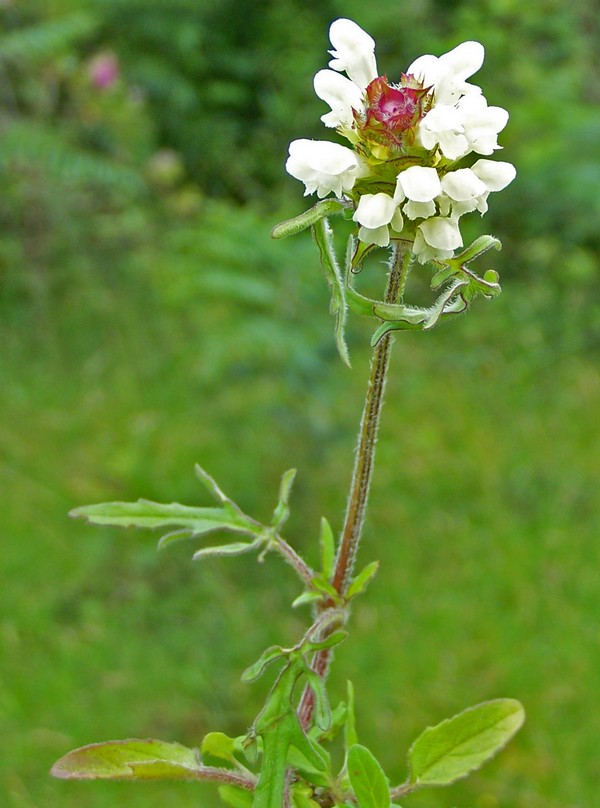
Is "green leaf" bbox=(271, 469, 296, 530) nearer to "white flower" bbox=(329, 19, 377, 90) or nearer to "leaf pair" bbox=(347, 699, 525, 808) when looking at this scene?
"leaf pair" bbox=(347, 699, 525, 808)

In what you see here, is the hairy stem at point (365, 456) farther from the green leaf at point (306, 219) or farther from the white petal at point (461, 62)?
the white petal at point (461, 62)

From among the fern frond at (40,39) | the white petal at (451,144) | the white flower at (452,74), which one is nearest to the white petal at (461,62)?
the white flower at (452,74)

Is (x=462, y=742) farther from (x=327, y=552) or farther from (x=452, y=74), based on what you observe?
(x=452, y=74)

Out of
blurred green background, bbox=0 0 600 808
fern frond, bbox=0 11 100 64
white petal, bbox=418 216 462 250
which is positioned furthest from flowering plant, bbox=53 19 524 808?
fern frond, bbox=0 11 100 64

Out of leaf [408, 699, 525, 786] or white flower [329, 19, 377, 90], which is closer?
white flower [329, 19, 377, 90]

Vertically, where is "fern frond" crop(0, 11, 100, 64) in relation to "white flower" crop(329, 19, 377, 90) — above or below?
above

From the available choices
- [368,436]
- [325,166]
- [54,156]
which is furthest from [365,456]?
[54,156]
